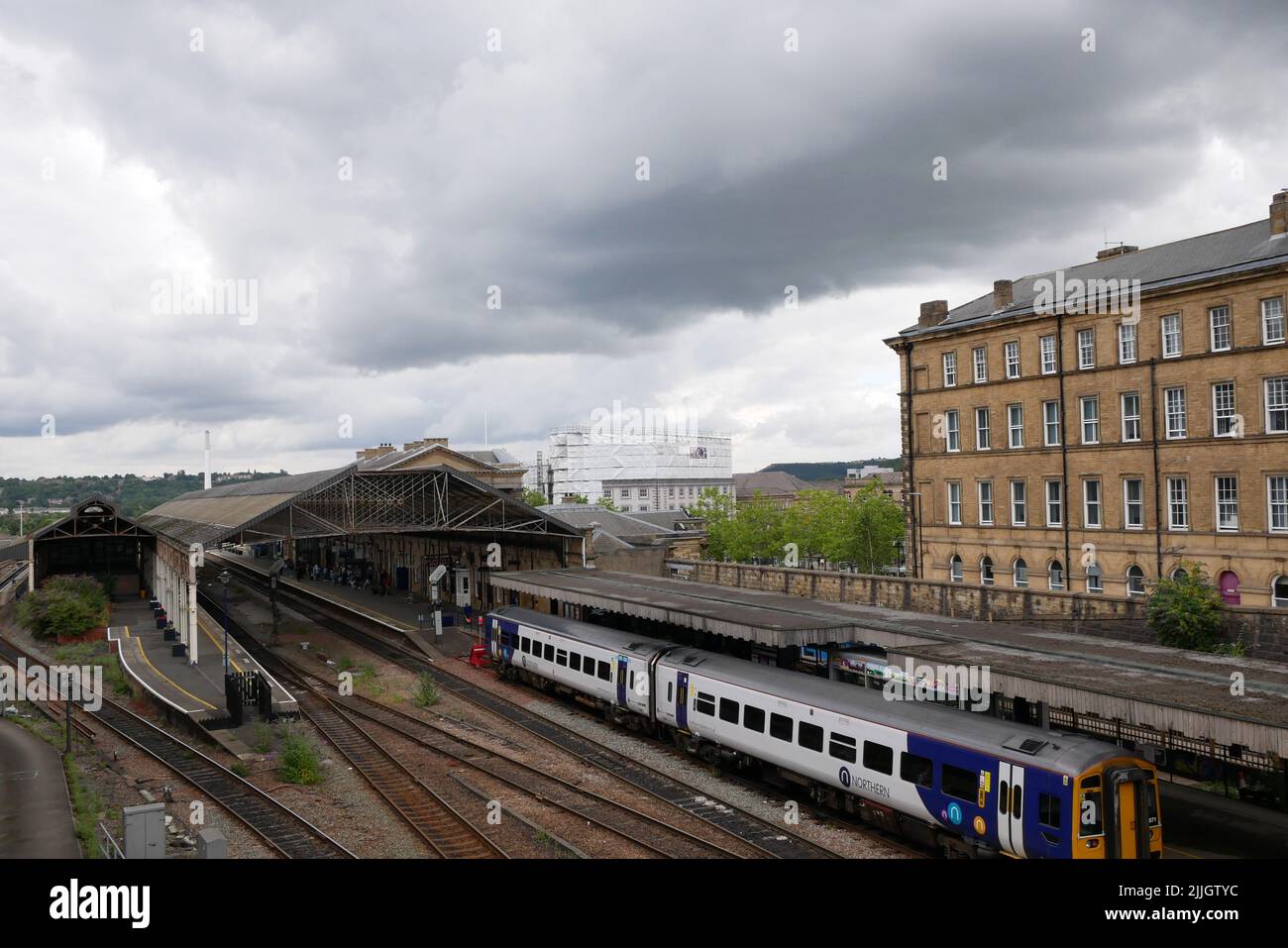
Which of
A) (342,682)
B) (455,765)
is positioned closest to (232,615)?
(342,682)

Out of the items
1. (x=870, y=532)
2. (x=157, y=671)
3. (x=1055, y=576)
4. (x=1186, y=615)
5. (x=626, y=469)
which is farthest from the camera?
(x=626, y=469)

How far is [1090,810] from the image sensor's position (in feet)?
43.0

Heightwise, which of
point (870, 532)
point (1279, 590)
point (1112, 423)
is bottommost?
point (1279, 590)

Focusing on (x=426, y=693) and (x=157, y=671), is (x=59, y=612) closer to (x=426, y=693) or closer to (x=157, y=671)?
(x=157, y=671)

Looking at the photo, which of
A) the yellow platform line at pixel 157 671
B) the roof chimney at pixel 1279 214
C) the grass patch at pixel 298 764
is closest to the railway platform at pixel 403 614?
the yellow platform line at pixel 157 671

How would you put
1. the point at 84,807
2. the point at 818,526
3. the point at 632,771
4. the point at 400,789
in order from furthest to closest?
1. the point at 818,526
2. the point at 632,771
3. the point at 400,789
4. the point at 84,807

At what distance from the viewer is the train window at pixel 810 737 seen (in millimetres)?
17984

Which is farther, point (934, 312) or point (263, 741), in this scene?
point (934, 312)

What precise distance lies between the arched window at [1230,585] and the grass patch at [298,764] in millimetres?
30896

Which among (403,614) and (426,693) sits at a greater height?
(403,614)

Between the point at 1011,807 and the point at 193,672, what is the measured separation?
2912 centimetres

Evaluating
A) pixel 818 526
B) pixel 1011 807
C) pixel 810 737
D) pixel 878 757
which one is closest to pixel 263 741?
pixel 810 737

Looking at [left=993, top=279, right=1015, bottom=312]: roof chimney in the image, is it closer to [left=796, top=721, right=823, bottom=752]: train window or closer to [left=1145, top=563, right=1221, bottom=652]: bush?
[left=1145, top=563, right=1221, bottom=652]: bush

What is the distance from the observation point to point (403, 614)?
158ft
